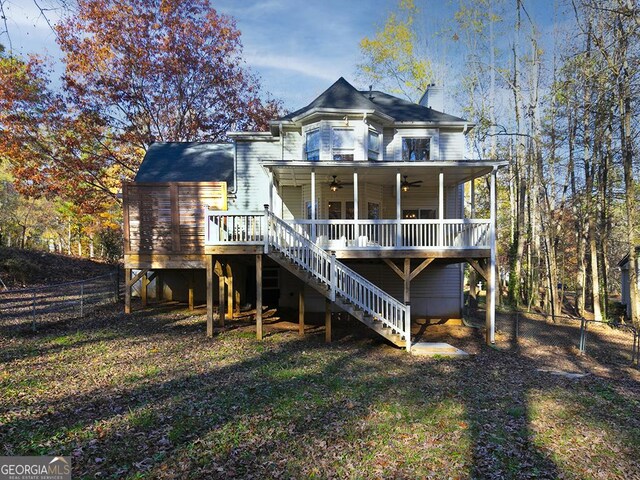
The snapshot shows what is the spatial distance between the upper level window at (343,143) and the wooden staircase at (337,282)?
4.22 meters

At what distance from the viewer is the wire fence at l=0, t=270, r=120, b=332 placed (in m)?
11.0

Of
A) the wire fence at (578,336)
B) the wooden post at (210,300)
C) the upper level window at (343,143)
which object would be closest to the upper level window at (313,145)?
the upper level window at (343,143)

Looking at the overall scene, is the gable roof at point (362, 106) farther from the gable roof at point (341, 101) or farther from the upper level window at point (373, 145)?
the upper level window at point (373, 145)

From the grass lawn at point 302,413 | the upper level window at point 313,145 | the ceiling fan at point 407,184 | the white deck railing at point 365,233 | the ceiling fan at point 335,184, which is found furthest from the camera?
the upper level window at point 313,145

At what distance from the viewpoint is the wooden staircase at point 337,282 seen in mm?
10031

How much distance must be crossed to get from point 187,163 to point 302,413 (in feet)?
42.5

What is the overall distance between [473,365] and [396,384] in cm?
281

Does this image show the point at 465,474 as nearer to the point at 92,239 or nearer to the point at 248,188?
the point at 248,188

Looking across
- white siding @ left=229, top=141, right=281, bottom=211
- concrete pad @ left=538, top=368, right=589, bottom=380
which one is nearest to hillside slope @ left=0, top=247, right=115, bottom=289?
white siding @ left=229, top=141, right=281, bottom=211

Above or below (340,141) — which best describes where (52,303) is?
below

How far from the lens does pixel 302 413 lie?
19.0 ft

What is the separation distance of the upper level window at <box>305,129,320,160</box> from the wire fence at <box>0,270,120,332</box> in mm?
9053

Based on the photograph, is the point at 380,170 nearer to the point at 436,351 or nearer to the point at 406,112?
the point at 406,112

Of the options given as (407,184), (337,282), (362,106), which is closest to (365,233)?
(337,282)
